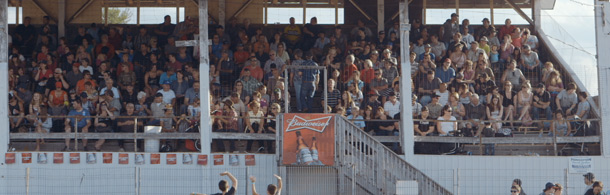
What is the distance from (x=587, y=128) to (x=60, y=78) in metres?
12.6

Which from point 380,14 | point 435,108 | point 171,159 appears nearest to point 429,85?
point 435,108

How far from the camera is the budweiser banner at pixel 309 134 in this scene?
21.9 metres

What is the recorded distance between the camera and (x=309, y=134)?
72.1 ft

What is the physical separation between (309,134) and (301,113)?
586mm

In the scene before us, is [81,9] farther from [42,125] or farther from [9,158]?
[9,158]

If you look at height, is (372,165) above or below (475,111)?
below

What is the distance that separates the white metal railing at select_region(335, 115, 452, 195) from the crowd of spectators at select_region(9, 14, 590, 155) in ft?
3.36

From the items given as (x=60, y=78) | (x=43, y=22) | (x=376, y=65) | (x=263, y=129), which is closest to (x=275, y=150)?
(x=263, y=129)

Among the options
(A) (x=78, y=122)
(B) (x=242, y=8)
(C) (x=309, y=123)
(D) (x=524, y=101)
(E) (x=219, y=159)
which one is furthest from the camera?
(B) (x=242, y=8)

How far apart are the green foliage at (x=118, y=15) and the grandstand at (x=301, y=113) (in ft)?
8.52

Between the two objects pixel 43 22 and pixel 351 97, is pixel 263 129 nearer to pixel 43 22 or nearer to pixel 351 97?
pixel 351 97

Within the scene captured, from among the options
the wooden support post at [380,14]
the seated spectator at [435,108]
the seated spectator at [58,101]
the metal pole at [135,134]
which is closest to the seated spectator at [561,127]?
the seated spectator at [435,108]

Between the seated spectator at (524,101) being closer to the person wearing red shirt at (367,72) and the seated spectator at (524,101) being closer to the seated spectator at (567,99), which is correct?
the seated spectator at (567,99)

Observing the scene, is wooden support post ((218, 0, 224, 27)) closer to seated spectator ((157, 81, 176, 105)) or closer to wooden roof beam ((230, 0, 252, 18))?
wooden roof beam ((230, 0, 252, 18))
